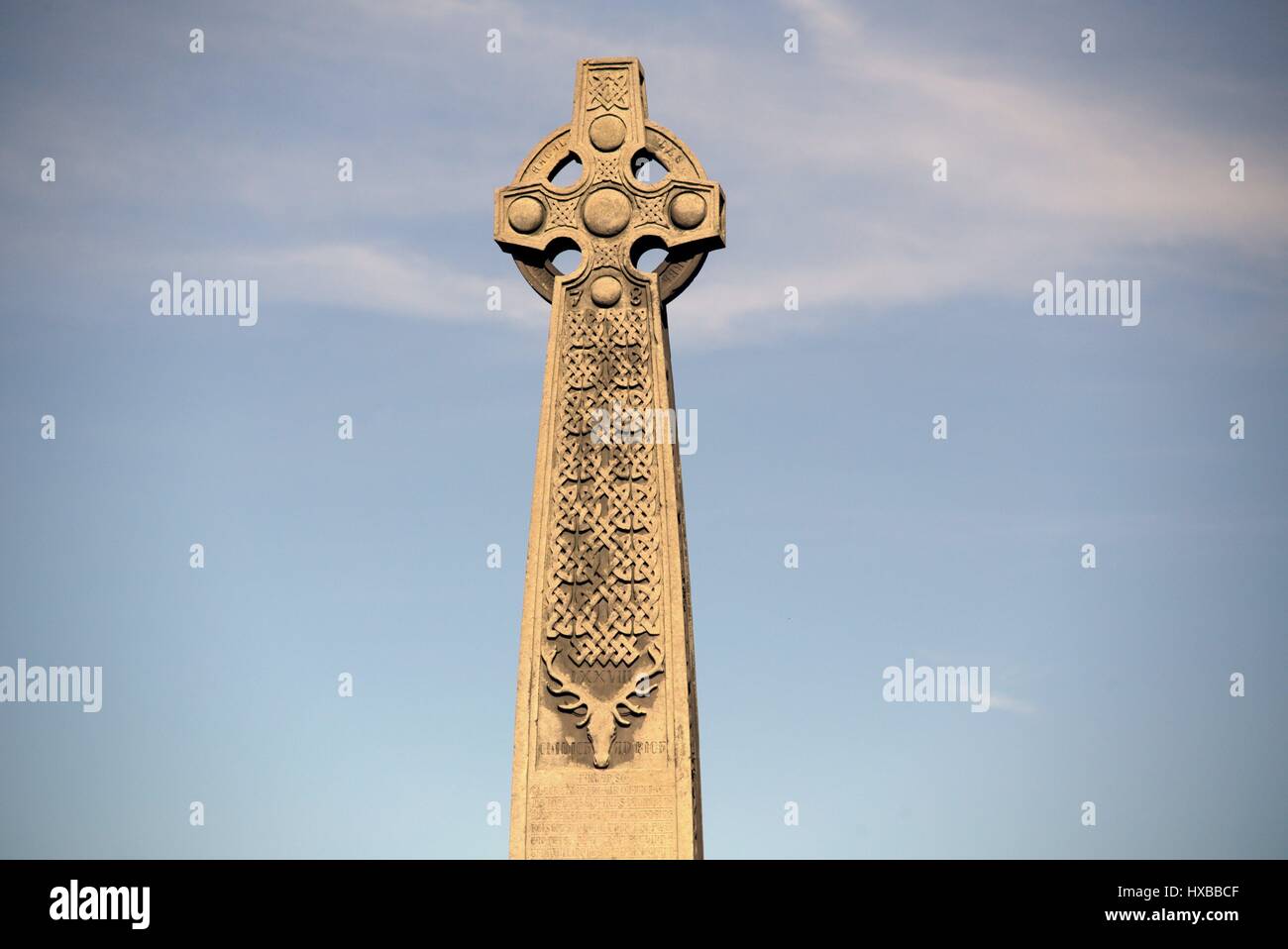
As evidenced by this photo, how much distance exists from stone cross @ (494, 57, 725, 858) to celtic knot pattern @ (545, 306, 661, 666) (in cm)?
1

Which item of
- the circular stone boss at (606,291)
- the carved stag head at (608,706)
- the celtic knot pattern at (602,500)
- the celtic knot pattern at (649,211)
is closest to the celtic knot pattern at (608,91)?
the celtic knot pattern at (649,211)

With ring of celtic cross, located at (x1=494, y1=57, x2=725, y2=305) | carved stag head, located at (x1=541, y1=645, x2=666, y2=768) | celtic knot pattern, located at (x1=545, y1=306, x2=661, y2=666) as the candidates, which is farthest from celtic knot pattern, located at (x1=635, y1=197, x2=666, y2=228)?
carved stag head, located at (x1=541, y1=645, x2=666, y2=768)

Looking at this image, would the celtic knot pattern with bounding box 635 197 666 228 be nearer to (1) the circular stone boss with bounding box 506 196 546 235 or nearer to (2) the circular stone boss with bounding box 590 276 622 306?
(2) the circular stone boss with bounding box 590 276 622 306

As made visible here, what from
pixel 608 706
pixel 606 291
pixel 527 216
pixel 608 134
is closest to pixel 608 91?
pixel 608 134

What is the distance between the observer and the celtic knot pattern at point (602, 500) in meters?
17.4

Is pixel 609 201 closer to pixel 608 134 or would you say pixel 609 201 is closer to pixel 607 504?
pixel 608 134

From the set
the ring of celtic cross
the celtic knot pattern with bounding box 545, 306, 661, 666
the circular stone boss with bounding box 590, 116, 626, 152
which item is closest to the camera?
the celtic knot pattern with bounding box 545, 306, 661, 666

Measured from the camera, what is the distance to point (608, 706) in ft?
56.6

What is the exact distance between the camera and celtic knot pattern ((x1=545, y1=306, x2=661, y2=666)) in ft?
57.2

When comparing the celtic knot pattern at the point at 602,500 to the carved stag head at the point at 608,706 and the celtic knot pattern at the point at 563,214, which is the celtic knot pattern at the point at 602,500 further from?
the celtic knot pattern at the point at 563,214
